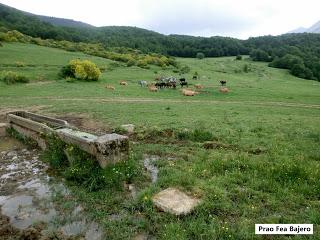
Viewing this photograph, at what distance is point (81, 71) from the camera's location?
41.0 meters

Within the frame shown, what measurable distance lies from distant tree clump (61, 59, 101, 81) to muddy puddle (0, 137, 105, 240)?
29.6 m

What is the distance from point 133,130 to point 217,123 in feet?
16.9

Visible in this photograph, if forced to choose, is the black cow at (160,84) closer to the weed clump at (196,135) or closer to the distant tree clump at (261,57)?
the weed clump at (196,135)

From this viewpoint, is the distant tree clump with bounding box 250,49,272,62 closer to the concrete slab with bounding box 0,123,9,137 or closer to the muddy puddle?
the concrete slab with bounding box 0,123,9,137

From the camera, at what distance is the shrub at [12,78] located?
123 feet

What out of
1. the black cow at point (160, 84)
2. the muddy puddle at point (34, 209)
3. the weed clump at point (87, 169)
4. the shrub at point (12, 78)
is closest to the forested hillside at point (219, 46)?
the black cow at point (160, 84)

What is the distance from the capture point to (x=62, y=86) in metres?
36.7

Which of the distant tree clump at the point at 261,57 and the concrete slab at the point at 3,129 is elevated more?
the distant tree clump at the point at 261,57

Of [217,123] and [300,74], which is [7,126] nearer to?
[217,123]

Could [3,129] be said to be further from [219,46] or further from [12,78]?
[219,46]

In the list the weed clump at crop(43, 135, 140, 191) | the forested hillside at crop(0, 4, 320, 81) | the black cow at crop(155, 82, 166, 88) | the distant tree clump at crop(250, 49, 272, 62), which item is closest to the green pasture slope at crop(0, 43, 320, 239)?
the weed clump at crop(43, 135, 140, 191)

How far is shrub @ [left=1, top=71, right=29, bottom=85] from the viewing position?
37344 millimetres

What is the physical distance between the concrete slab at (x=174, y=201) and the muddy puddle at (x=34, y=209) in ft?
5.37

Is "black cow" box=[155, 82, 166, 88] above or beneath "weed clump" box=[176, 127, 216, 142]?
beneath
